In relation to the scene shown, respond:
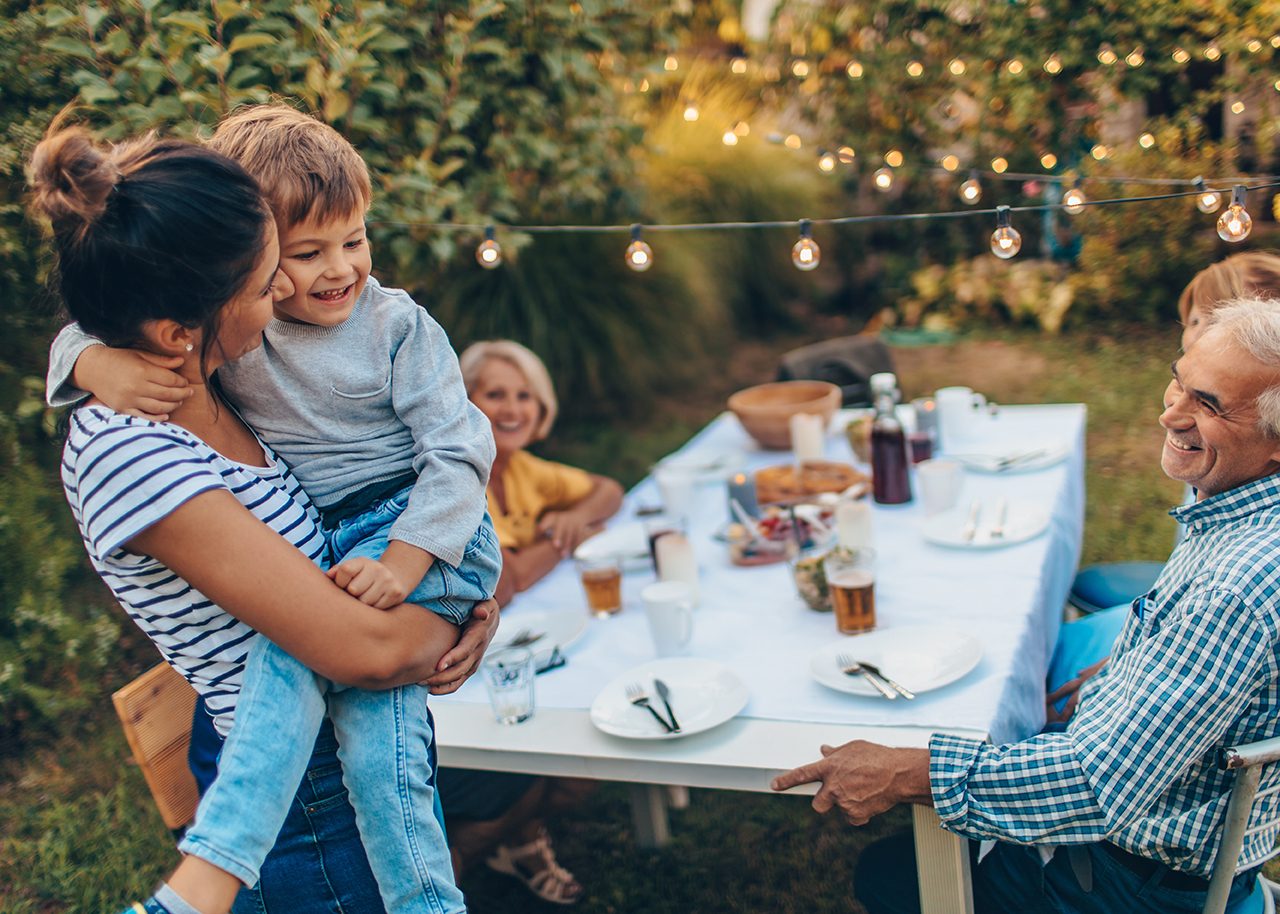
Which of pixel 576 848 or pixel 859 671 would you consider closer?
pixel 859 671

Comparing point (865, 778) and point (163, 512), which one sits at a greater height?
point (163, 512)

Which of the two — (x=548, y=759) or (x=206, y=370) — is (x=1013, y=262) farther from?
(x=206, y=370)

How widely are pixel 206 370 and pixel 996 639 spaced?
159 centimetres

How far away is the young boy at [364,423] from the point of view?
145 cm

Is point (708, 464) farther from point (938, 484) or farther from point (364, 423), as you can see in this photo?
point (364, 423)

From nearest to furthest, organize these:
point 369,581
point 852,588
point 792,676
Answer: point 369,581
point 792,676
point 852,588

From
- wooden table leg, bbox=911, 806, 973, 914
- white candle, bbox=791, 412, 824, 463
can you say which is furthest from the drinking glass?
white candle, bbox=791, 412, 824, 463

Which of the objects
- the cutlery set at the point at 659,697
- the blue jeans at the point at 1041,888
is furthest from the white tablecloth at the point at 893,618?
the blue jeans at the point at 1041,888

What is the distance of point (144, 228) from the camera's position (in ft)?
3.96

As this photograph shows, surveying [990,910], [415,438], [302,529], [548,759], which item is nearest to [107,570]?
[302,529]

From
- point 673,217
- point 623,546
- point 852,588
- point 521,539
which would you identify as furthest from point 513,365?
point 673,217

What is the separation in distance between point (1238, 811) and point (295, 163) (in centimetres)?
169

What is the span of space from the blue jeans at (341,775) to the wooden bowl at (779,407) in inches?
87.8

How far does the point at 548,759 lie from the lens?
194cm
